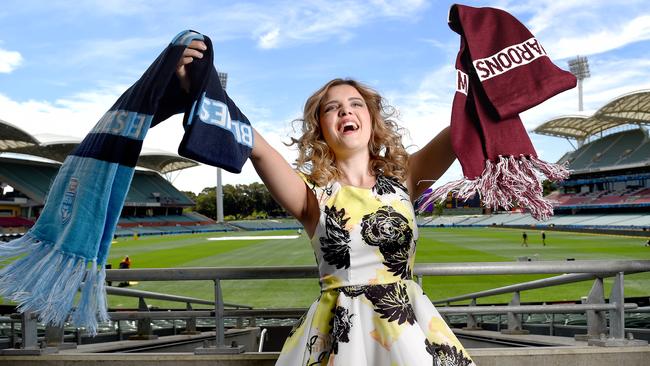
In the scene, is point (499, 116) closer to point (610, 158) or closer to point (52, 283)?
point (52, 283)

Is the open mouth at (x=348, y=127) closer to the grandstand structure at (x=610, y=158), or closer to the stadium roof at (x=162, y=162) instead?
the grandstand structure at (x=610, y=158)

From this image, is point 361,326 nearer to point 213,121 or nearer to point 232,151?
point 232,151

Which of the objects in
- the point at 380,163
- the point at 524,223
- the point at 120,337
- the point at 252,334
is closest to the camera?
the point at 380,163

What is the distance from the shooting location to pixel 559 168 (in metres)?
1.75

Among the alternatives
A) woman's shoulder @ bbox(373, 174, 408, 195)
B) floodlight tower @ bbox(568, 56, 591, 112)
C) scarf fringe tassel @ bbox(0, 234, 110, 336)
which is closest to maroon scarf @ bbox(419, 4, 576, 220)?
woman's shoulder @ bbox(373, 174, 408, 195)

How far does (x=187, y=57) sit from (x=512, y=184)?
3.83 ft

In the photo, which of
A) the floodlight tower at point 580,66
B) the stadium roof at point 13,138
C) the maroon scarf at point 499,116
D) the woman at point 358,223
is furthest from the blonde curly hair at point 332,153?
the floodlight tower at point 580,66

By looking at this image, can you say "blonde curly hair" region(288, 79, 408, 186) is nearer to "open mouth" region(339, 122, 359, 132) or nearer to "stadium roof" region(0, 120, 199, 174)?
"open mouth" region(339, 122, 359, 132)

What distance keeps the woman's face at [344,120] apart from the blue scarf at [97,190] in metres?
0.35

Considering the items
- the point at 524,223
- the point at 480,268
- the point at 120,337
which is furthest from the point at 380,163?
the point at 524,223

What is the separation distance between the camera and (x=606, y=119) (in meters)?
54.3

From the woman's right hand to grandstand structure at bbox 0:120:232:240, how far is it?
1700 inches

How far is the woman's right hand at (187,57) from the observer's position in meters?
1.66

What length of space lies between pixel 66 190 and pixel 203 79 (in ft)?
1.92
